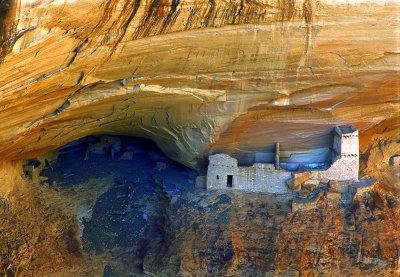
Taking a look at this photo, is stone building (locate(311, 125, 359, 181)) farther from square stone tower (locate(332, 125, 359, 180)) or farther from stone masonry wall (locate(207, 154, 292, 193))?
stone masonry wall (locate(207, 154, 292, 193))

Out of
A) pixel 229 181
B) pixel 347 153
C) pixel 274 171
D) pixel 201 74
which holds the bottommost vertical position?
pixel 229 181

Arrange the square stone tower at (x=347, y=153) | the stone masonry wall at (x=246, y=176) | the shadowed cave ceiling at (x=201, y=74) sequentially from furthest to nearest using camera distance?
the stone masonry wall at (x=246, y=176) → the square stone tower at (x=347, y=153) → the shadowed cave ceiling at (x=201, y=74)

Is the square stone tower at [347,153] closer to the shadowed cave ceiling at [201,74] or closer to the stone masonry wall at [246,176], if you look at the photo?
the shadowed cave ceiling at [201,74]

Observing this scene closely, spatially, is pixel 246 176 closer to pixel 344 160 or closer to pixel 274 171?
pixel 274 171

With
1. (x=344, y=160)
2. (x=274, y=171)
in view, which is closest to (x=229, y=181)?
(x=274, y=171)

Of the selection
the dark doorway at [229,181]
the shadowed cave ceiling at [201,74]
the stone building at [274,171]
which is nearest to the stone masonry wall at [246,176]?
the stone building at [274,171]

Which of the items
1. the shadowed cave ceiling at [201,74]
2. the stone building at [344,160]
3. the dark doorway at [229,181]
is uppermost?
the shadowed cave ceiling at [201,74]

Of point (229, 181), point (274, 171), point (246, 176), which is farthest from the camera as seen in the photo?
point (229, 181)
